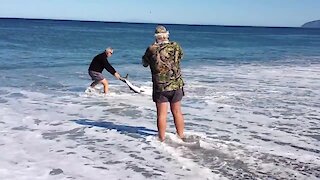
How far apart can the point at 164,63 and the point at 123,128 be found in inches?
85.3

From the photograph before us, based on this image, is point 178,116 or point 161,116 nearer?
point 161,116

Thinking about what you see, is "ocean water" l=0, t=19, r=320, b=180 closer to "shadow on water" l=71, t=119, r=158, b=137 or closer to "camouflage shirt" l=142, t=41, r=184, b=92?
"shadow on water" l=71, t=119, r=158, b=137

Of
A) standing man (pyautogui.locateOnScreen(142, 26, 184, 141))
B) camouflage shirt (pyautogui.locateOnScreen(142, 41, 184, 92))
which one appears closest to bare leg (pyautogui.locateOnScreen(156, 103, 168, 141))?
standing man (pyautogui.locateOnScreen(142, 26, 184, 141))

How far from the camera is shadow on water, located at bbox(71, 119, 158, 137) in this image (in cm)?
805

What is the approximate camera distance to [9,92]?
1266 centimetres

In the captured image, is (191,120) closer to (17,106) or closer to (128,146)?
(128,146)

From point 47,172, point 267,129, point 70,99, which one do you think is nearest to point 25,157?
point 47,172

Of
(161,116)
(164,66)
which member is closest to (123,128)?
(161,116)

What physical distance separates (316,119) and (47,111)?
5.63 meters

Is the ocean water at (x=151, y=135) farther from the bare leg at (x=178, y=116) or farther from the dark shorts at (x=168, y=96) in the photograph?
the dark shorts at (x=168, y=96)

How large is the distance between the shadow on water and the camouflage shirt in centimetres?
142

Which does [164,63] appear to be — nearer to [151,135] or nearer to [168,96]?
[168,96]

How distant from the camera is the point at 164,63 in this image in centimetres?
672

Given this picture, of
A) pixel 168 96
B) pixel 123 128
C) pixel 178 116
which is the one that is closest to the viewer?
pixel 168 96
